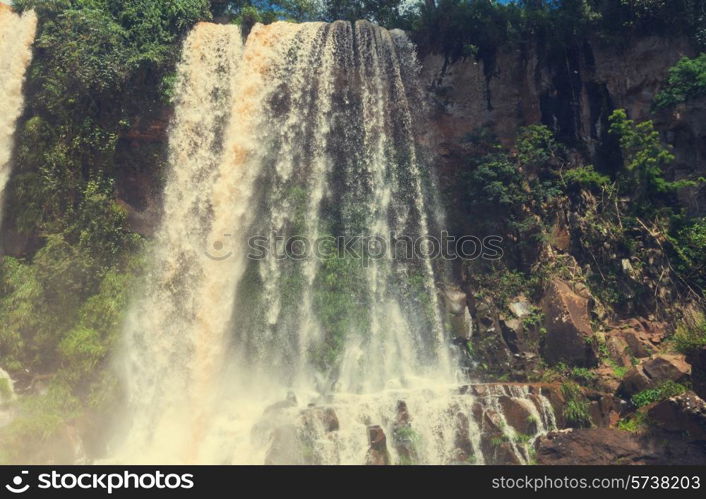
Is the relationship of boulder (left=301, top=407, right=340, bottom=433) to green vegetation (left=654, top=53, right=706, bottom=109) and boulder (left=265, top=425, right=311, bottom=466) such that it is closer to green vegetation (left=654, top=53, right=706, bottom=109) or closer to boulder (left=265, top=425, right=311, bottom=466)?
boulder (left=265, top=425, right=311, bottom=466)

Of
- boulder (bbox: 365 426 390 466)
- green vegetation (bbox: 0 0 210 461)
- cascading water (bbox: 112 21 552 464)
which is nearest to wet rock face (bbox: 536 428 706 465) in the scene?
cascading water (bbox: 112 21 552 464)

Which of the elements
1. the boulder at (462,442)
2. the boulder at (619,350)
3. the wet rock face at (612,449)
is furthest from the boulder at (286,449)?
the boulder at (619,350)

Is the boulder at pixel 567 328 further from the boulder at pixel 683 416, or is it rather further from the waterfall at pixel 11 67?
the waterfall at pixel 11 67

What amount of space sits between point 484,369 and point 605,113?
973 cm

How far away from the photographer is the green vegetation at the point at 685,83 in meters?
16.6

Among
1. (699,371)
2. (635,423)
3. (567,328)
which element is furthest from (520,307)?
(699,371)

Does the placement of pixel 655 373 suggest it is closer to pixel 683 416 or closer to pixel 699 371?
pixel 699 371

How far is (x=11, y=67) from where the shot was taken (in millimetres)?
17719

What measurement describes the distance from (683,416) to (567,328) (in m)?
3.71

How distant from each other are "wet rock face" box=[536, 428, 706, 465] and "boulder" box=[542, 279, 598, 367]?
2758 millimetres

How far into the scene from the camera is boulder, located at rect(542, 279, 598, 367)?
1563 centimetres

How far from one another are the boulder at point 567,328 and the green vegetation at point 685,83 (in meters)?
6.61

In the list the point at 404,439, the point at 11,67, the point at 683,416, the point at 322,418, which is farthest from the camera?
the point at 11,67

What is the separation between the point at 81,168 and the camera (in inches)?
678
